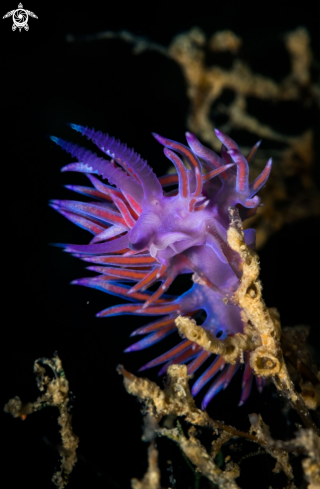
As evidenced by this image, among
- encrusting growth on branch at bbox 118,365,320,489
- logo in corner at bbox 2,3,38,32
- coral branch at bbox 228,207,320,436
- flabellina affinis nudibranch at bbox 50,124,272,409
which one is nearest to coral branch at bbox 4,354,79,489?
flabellina affinis nudibranch at bbox 50,124,272,409

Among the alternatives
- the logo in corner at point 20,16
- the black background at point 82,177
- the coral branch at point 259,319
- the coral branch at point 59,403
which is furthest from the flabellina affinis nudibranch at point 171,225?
the logo in corner at point 20,16

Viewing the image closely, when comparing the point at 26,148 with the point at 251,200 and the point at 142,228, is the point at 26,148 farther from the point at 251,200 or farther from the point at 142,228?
the point at 251,200

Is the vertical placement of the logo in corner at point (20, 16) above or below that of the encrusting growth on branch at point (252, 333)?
above

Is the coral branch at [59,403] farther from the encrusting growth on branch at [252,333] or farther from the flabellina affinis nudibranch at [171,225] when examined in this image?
the encrusting growth on branch at [252,333]

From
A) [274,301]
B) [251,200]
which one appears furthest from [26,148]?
[274,301]

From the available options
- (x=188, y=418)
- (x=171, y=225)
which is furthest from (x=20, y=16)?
(x=188, y=418)

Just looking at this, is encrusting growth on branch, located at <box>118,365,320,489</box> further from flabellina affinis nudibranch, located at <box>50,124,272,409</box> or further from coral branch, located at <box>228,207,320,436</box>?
flabellina affinis nudibranch, located at <box>50,124,272,409</box>
